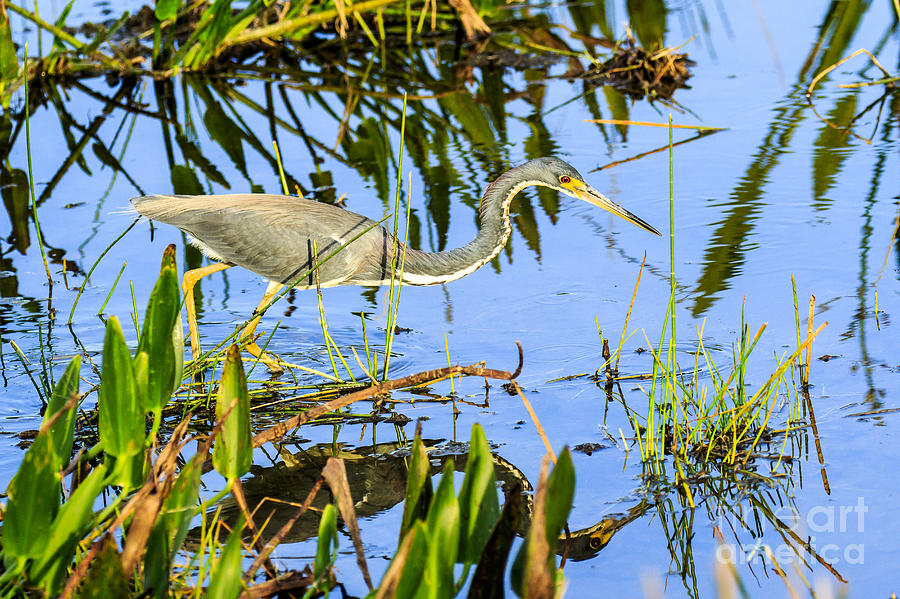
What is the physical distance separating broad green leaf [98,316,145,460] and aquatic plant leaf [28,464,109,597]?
0.36 metres

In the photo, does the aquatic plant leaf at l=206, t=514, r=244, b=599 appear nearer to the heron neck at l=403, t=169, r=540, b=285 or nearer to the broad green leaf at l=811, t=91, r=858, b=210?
the heron neck at l=403, t=169, r=540, b=285

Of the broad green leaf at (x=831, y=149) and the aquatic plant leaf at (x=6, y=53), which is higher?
the aquatic plant leaf at (x=6, y=53)

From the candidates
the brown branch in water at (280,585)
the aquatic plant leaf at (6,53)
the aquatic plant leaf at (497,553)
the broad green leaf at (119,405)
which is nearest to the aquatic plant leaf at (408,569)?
the aquatic plant leaf at (497,553)

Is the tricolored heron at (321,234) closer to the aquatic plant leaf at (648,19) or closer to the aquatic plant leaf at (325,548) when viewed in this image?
the aquatic plant leaf at (325,548)

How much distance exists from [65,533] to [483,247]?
3.14m

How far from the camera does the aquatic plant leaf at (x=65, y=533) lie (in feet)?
8.71

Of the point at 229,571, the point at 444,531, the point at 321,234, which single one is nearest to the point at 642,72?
the point at 321,234

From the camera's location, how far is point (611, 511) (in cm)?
374

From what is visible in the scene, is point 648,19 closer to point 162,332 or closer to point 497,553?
point 162,332

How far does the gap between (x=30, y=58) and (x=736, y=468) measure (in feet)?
27.4

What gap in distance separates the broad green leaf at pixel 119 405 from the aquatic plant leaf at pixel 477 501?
1.03m

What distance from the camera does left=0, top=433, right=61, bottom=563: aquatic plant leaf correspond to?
2.72 metres

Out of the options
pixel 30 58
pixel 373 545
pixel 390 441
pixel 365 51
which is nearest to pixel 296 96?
pixel 365 51

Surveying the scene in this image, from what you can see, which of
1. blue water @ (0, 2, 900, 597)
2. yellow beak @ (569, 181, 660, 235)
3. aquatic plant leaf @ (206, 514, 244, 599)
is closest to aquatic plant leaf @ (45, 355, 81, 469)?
aquatic plant leaf @ (206, 514, 244, 599)
